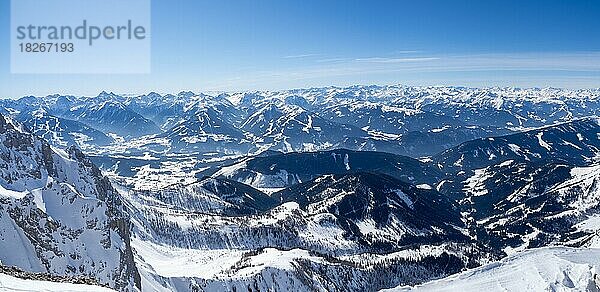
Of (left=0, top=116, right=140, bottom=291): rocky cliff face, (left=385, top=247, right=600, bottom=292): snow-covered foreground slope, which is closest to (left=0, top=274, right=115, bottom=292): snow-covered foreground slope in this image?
(left=0, top=116, right=140, bottom=291): rocky cliff face

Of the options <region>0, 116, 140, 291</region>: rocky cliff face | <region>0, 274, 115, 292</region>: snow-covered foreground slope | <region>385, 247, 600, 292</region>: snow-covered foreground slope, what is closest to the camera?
<region>0, 274, 115, 292</region>: snow-covered foreground slope

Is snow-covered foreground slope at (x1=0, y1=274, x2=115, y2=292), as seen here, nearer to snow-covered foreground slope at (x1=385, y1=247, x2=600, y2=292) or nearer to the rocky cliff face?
the rocky cliff face

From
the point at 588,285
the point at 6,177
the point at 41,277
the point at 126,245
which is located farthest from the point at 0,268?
the point at 588,285

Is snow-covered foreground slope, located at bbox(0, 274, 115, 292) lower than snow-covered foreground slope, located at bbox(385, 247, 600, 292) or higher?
higher

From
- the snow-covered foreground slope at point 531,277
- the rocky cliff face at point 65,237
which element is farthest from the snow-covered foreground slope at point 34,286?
the snow-covered foreground slope at point 531,277

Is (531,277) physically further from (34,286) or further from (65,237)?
(34,286)

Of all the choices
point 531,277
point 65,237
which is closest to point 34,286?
point 65,237
